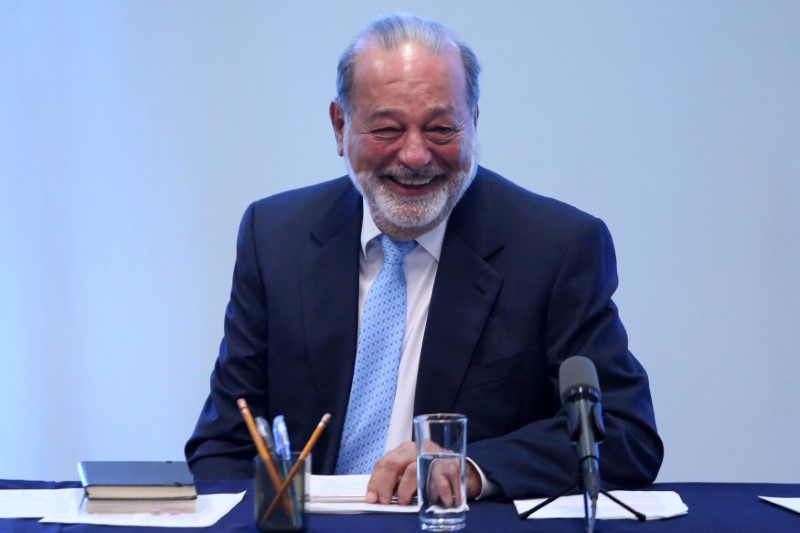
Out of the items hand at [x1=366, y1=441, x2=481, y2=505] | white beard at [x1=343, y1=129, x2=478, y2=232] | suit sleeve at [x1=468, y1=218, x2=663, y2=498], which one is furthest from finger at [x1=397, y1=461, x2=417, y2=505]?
white beard at [x1=343, y1=129, x2=478, y2=232]

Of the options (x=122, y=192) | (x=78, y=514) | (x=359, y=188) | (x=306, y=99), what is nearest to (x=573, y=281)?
(x=359, y=188)

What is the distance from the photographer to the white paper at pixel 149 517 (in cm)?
173

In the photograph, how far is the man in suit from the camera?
2.38 m

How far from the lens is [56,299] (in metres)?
3.83

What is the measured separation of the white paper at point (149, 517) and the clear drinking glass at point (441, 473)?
1.14 ft

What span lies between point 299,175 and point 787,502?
88.5 inches

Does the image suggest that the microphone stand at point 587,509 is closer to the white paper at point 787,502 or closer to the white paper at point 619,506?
the white paper at point 619,506

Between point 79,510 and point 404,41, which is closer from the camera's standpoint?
point 79,510

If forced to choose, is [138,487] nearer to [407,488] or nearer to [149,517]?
[149,517]

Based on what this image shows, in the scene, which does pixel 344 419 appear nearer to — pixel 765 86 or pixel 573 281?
pixel 573 281

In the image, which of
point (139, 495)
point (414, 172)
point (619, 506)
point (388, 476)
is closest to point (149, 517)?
point (139, 495)

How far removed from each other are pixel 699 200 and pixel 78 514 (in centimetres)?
239

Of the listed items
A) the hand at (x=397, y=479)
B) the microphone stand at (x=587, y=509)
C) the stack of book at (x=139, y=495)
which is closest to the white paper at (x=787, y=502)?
the microphone stand at (x=587, y=509)

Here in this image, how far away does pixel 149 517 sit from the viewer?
5.80 feet
